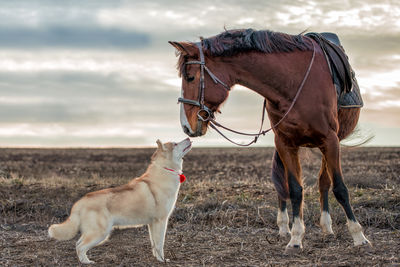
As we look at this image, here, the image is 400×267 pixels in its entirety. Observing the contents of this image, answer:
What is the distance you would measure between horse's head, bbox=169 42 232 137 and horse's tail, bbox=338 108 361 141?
8.47 feet

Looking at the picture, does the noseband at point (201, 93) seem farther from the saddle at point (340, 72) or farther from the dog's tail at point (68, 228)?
the dog's tail at point (68, 228)

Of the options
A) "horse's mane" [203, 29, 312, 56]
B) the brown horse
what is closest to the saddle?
the brown horse

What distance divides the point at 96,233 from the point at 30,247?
5.97 feet

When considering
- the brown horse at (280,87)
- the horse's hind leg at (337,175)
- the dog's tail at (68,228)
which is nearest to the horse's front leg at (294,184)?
the brown horse at (280,87)

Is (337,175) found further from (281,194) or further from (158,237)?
(158,237)

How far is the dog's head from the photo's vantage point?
22.4 feet

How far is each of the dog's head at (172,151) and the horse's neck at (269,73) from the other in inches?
46.7

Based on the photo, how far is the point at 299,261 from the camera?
627cm

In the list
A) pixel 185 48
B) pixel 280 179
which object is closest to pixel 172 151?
pixel 185 48

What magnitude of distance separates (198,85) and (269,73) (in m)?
1.03

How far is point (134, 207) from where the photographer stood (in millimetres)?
6539

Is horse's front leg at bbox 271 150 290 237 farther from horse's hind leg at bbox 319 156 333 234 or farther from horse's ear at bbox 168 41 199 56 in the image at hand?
horse's ear at bbox 168 41 199 56

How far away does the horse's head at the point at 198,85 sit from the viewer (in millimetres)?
6254

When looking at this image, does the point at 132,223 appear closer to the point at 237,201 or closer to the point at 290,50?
the point at 290,50
